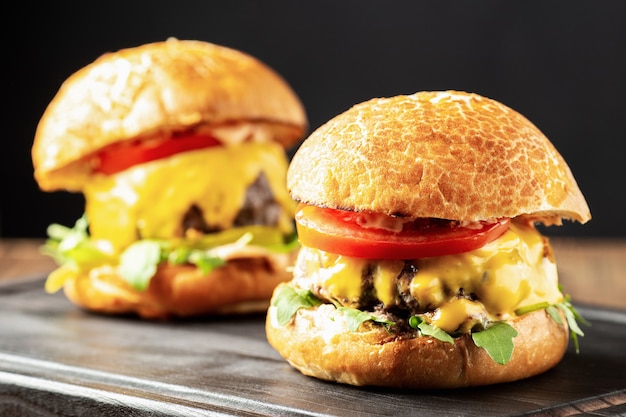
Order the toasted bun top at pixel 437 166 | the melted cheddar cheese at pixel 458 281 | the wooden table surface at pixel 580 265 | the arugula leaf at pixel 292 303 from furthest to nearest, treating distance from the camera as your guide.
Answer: the wooden table surface at pixel 580 265 → the arugula leaf at pixel 292 303 → the melted cheddar cheese at pixel 458 281 → the toasted bun top at pixel 437 166

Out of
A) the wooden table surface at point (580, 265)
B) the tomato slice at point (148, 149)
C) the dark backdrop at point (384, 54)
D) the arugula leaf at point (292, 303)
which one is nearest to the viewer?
the arugula leaf at point (292, 303)

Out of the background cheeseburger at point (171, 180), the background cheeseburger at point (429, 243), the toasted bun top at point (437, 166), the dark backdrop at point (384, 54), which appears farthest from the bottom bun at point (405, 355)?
the dark backdrop at point (384, 54)

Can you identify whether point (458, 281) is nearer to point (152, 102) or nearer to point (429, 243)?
point (429, 243)

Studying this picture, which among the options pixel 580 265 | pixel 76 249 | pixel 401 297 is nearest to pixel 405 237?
pixel 401 297

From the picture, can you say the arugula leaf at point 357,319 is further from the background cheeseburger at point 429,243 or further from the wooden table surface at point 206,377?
the wooden table surface at point 206,377

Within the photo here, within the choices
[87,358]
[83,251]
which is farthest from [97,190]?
[87,358]

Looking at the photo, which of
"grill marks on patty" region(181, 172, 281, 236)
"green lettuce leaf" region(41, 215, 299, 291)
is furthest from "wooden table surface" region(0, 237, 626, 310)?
"grill marks on patty" region(181, 172, 281, 236)

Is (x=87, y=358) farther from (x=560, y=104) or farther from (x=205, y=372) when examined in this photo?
(x=560, y=104)
